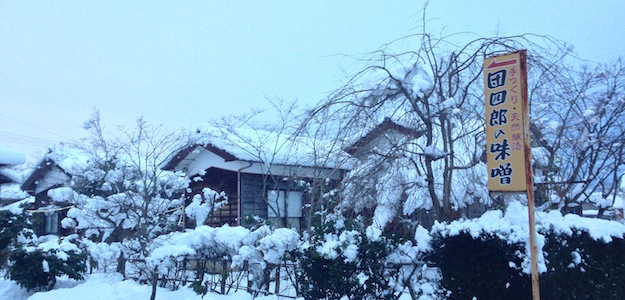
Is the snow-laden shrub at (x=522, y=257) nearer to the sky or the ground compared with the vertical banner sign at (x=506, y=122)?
nearer to the ground

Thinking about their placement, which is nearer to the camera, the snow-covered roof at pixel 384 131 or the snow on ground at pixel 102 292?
the snow-covered roof at pixel 384 131

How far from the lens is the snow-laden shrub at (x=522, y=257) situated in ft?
17.5

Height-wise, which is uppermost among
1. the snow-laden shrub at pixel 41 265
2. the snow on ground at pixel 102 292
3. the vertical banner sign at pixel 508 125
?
the vertical banner sign at pixel 508 125

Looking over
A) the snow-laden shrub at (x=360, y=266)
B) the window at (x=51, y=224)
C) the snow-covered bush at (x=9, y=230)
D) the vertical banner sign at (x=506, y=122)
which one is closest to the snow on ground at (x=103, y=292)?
the snow-covered bush at (x=9, y=230)

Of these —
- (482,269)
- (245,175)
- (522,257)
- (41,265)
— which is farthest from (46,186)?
(522,257)

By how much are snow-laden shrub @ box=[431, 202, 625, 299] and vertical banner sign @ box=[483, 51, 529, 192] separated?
51 cm

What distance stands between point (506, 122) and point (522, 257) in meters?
1.43

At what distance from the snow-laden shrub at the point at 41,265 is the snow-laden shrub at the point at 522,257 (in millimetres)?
8534

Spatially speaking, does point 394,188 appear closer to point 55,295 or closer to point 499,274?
point 499,274

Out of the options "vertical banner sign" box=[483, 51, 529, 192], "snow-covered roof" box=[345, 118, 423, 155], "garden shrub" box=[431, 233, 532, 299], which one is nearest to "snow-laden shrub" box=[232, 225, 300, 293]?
"snow-covered roof" box=[345, 118, 423, 155]

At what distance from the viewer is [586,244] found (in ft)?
18.6

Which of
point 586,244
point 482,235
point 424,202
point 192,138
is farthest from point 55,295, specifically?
point 586,244

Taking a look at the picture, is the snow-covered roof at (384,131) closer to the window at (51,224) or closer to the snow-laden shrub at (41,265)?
the snow-laden shrub at (41,265)

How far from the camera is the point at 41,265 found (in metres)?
10.7
